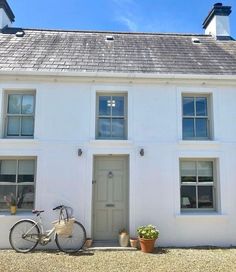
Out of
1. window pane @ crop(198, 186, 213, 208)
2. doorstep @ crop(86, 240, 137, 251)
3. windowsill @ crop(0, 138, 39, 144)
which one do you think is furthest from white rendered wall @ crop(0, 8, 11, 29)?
window pane @ crop(198, 186, 213, 208)

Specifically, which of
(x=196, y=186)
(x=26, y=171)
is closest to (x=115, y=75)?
(x=26, y=171)

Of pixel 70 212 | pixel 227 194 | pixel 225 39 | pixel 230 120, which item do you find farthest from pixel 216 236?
pixel 225 39

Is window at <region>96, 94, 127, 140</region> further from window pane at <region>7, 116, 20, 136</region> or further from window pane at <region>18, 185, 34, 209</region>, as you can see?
window pane at <region>18, 185, 34, 209</region>

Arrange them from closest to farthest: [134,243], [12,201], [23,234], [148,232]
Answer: [148,232]
[23,234]
[134,243]
[12,201]

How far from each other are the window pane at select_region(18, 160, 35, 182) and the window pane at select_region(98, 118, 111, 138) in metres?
2.25

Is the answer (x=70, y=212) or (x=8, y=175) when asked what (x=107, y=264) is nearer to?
(x=70, y=212)

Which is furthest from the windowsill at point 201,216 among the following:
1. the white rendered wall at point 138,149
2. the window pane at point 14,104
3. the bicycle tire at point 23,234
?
the window pane at point 14,104

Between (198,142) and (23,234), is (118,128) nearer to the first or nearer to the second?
(198,142)

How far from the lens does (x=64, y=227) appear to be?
329 inches

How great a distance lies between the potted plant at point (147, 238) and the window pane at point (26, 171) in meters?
3.60

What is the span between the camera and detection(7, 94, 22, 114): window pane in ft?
32.0

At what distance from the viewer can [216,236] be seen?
30.3 feet

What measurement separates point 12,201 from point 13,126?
2268 mm

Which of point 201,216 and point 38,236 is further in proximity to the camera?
point 201,216
